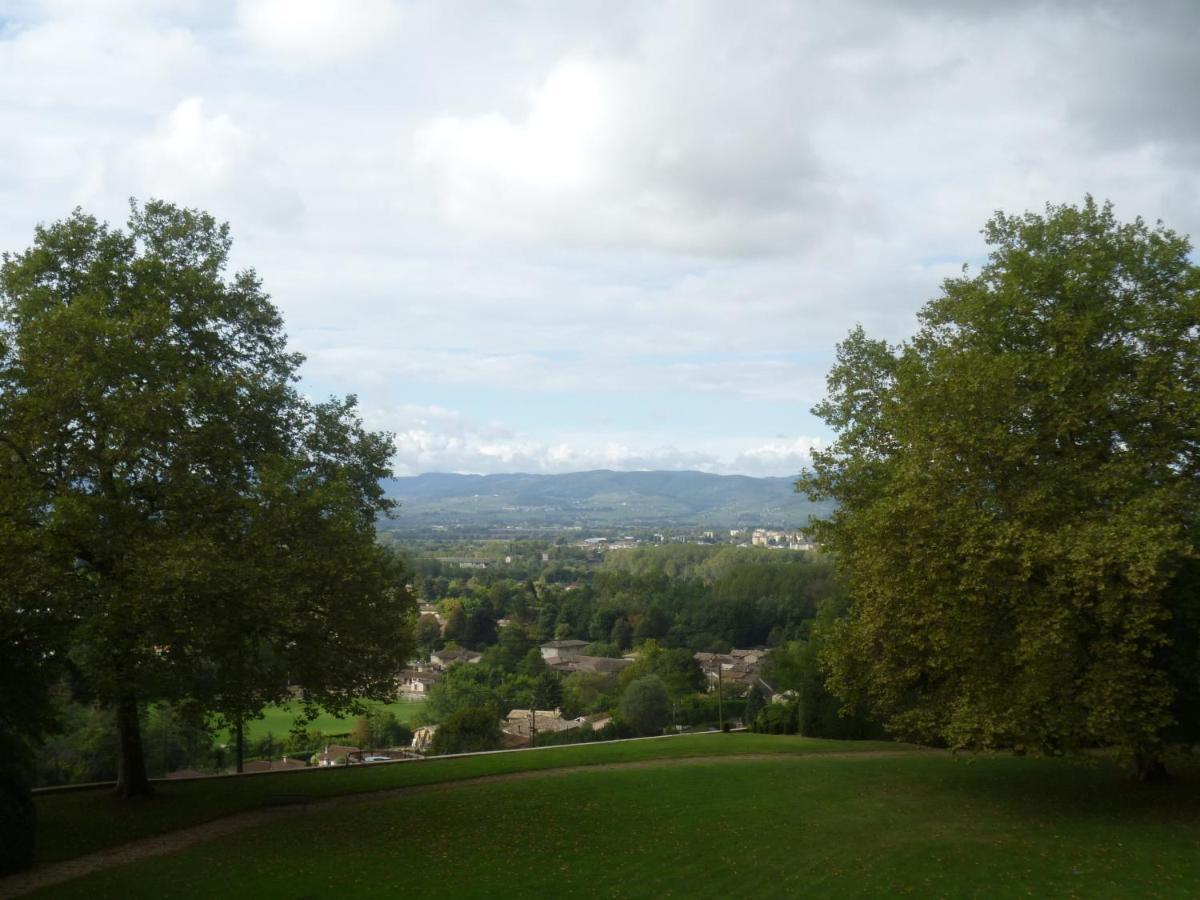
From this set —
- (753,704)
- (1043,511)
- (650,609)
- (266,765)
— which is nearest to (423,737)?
(266,765)

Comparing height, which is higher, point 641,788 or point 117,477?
point 117,477

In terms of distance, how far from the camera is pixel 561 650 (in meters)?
92.9

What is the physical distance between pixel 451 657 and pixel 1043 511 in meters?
78.9

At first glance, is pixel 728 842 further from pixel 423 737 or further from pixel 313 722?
pixel 313 722

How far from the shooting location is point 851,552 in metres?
22.0

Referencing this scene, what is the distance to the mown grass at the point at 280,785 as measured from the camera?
701 inches

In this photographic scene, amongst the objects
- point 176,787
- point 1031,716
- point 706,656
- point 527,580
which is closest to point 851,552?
point 1031,716

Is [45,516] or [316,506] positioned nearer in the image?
[45,516]

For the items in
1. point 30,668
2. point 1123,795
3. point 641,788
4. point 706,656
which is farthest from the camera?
point 706,656

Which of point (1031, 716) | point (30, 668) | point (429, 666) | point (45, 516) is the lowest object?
point (429, 666)

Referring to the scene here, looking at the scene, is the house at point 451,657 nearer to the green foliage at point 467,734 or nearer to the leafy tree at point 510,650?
the leafy tree at point 510,650

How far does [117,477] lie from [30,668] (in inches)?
168

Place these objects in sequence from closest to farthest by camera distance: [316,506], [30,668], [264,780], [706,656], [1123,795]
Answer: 1. [30,668]
2. [316,506]
3. [1123,795]
4. [264,780]
5. [706,656]

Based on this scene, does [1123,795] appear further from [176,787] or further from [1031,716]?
[176,787]
